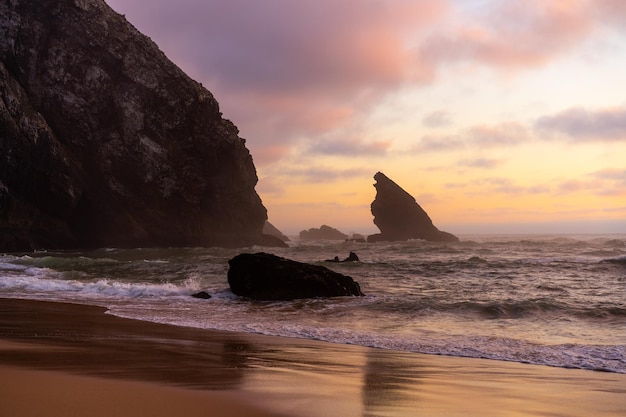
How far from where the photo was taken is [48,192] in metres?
48.2

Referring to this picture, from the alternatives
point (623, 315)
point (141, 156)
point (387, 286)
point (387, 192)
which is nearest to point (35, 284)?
point (387, 286)

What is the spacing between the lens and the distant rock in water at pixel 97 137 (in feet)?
154

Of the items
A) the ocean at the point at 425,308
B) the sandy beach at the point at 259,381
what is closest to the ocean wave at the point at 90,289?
the ocean at the point at 425,308

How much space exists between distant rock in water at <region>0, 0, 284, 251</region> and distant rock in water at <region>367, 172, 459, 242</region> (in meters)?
45.0

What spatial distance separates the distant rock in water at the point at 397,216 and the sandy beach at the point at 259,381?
89539 millimetres

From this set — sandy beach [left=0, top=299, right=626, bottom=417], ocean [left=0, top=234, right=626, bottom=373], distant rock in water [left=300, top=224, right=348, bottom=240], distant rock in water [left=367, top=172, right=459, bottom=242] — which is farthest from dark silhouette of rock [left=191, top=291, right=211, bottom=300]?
distant rock in water [left=300, top=224, right=348, bottom=240]

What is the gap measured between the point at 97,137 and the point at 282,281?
43.6 metres

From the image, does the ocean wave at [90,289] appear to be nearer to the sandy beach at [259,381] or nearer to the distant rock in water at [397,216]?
the sandy beach at [259,381]

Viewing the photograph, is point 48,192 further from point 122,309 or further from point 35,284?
point 122,309

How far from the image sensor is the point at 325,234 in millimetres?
175125

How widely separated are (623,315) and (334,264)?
690 inches

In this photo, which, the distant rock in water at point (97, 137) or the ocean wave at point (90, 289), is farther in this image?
the distant rock in water at point (97, 137)

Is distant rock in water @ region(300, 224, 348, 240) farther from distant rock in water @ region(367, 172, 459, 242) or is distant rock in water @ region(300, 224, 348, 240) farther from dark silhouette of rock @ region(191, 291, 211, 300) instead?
dark silhouette of rock @ region(191, 291, 211, 300)

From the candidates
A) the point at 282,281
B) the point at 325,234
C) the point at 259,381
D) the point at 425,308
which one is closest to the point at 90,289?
the point at 282,281
